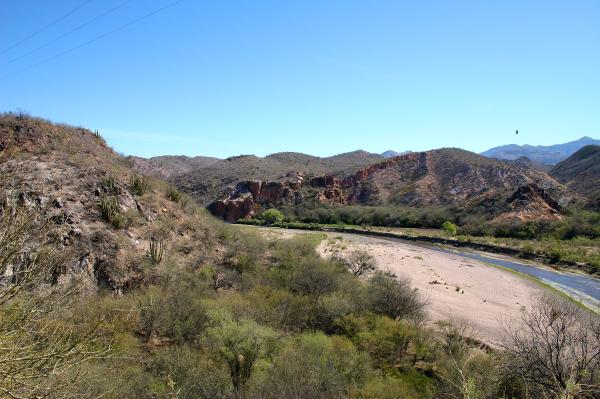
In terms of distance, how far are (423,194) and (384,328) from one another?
236ft

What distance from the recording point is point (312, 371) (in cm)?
1027

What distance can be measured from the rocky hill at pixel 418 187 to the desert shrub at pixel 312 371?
59.4 meters

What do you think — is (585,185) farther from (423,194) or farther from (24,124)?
(24,124)

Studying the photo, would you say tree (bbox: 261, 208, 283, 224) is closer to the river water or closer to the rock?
the river water

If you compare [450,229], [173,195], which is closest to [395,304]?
[173,195]

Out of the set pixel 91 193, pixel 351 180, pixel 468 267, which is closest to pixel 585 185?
pixel 351 180

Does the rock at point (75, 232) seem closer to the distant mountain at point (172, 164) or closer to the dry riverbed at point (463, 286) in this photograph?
the dry riverbed at point (463, 286)

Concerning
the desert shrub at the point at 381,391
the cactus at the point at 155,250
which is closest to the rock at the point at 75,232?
the cactus at the point at 155,250

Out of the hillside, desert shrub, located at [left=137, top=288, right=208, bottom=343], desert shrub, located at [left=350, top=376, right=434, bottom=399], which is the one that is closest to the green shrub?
desert shrub, located at [left=137, top=288, right=208, bottom=343]

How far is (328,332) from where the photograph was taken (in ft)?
52.5

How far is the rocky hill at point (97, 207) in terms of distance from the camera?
18438mm

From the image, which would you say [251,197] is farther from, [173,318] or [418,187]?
[173,318]

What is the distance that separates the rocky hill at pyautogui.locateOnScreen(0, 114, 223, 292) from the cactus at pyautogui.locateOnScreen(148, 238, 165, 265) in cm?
12

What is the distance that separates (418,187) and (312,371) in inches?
3136
